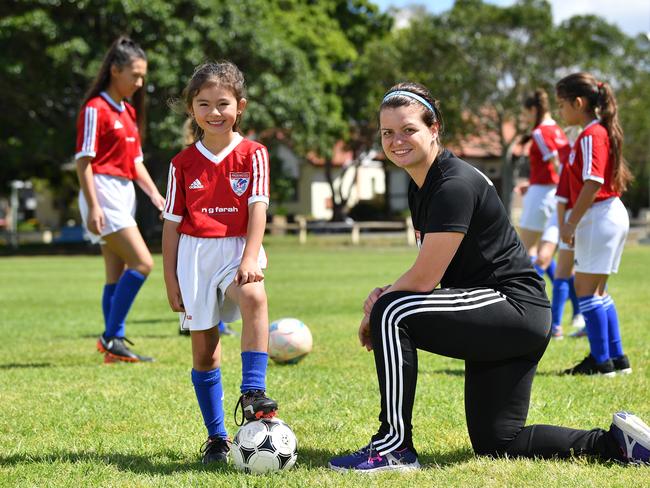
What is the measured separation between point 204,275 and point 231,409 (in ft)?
4.96

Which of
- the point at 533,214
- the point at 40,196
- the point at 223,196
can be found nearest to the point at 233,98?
the point at 223,196

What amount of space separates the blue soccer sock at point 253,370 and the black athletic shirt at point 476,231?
955 millimetres

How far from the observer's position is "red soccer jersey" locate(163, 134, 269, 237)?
14.0 feet

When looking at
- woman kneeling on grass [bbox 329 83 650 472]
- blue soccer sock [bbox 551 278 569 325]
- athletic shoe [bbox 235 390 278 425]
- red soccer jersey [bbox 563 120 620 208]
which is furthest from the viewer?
blue soccer sock [bbox 551 278 569 325]

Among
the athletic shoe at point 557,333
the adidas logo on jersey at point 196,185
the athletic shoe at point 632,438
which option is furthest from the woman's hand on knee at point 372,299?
the athletic shoe at point 557,333

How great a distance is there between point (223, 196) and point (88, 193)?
3.07 metres

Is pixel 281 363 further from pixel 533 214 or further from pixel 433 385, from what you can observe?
pixel 533 214

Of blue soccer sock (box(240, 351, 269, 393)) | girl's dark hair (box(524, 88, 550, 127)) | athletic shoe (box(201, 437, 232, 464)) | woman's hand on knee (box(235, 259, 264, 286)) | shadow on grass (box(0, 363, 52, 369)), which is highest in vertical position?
girl's dark hair (box(524, 88, 550, 127))

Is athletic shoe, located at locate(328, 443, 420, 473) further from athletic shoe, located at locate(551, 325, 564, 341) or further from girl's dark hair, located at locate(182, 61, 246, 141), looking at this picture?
athletic shoe, located at locate(551, 325, 564, 341)

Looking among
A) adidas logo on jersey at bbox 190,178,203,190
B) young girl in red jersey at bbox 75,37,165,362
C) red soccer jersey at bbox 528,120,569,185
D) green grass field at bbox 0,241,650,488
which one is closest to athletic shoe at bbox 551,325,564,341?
green grass field at bbox 0,241,650,488

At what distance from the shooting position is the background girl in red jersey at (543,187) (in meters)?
9.14

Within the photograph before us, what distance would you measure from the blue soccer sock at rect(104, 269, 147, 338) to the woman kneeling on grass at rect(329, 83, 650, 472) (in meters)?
3.70

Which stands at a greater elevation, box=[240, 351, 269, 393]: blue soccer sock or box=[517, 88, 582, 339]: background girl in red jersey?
box=[517, 88, 582, 339]: background girl in red jersey

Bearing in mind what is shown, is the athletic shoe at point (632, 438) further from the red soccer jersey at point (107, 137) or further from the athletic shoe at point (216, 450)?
the red soccer jersey at point (107, 137)
